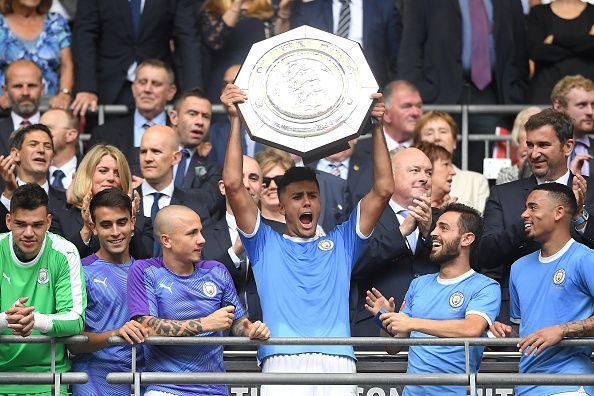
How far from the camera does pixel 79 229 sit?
466 inches

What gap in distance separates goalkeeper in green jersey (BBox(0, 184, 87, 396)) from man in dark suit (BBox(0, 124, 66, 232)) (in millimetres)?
1723

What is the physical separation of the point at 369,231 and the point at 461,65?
461cm

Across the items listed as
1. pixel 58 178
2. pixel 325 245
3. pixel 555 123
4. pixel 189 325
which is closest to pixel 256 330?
pixel 189 325

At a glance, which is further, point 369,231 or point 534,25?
point 534,25

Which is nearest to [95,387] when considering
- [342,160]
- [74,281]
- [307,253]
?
[74,281]

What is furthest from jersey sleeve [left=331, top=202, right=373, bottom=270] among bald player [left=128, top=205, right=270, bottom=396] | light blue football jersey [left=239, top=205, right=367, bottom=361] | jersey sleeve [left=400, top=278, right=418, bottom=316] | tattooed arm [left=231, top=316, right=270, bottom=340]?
tattooed arm [left=231, top=316, right=270, bottom=340]

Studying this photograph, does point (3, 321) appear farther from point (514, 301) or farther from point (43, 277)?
point (514, 301)

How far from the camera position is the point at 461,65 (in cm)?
1494

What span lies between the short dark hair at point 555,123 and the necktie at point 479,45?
10.7 ft

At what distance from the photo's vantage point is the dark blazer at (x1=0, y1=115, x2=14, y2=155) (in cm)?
1398

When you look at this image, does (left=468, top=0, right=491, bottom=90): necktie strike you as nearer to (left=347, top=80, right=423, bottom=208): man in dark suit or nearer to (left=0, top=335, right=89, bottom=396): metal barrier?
(left=347, top=80, right=423, bottom=208): man in dark suit

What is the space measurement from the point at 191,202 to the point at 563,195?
3.14m

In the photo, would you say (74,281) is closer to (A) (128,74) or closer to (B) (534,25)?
(A) (128,74)

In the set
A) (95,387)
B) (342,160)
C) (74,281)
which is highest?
(342,160)
